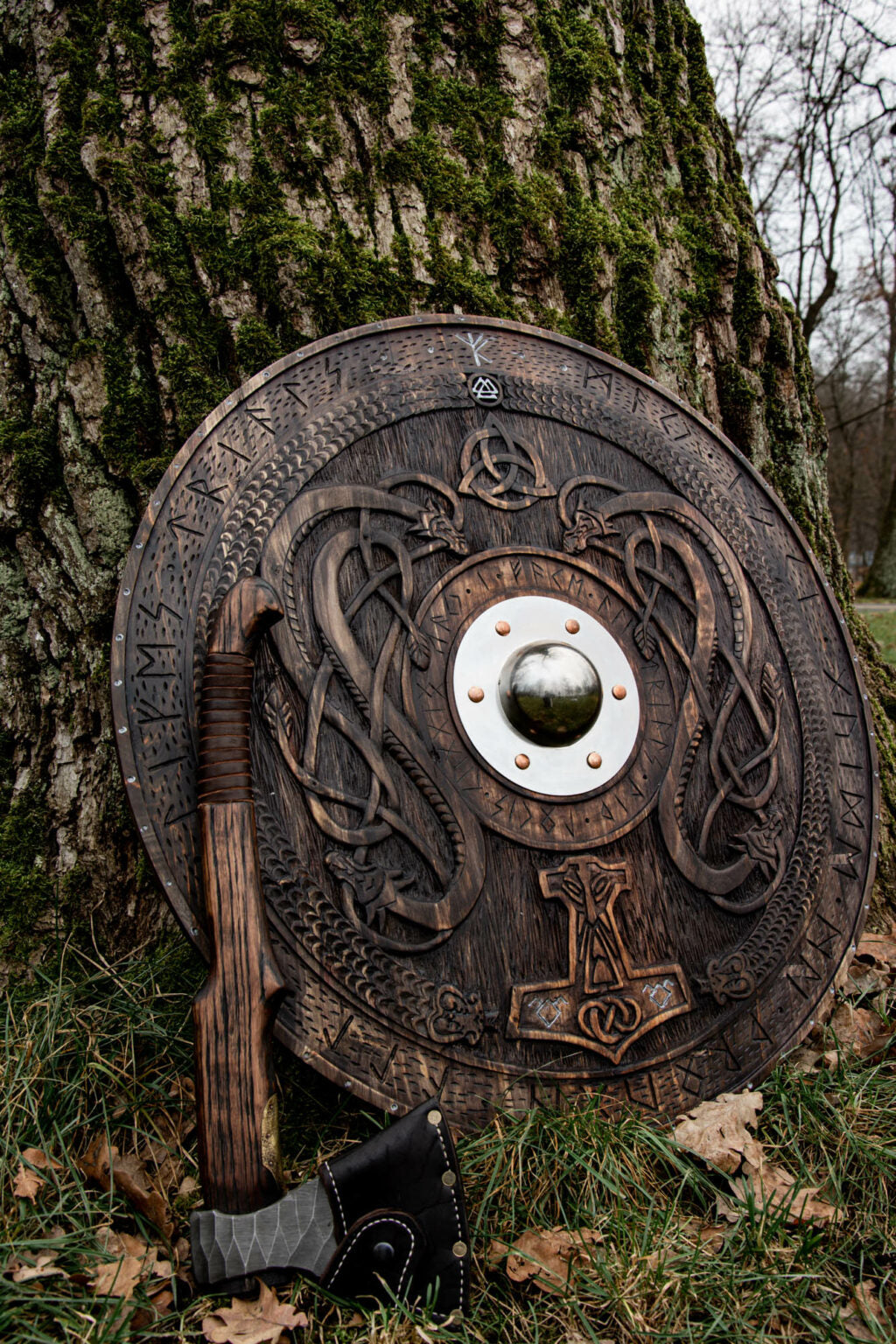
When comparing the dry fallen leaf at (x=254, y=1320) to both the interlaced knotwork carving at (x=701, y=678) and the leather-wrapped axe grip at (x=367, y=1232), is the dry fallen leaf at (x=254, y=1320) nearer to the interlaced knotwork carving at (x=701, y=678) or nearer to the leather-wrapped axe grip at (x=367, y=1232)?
the leather-wrapped axe grip at (x=367, y=1232)

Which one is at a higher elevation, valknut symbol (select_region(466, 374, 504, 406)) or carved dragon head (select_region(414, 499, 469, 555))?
valknut symbol (select_region(466, 374, 504, 406))

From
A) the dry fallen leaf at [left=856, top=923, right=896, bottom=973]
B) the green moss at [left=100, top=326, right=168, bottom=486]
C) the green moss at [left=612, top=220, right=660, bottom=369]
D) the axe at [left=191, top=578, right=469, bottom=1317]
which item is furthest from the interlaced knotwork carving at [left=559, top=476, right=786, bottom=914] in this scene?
the green moss at [left=100, top=326, right=168, bottom=486]

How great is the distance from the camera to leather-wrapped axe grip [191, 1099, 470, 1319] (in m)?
1.21

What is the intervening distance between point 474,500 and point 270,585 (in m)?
0.49

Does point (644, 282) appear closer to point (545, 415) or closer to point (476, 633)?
point (545, 415)

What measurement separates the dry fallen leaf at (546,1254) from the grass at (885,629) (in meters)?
5.24

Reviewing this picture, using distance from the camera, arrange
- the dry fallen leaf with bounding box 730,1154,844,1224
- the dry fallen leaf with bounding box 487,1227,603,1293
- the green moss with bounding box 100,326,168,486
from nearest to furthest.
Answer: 1. the dry fallen leaf with bounding box 487,1227,603,1293
2. the dry fallen leaf with bounding box 730,1154,844,1224
3. the green moss with bounding box 100,326,168,486

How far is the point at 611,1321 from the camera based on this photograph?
1.22 metres

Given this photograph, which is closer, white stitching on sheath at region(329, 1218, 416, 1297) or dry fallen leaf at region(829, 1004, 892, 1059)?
white stitching on sheath at region(329, 1218, 416, 1297)

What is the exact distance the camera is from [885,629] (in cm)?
868

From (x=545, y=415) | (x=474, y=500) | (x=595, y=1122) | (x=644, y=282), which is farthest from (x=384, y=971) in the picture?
(x=644, y=282)

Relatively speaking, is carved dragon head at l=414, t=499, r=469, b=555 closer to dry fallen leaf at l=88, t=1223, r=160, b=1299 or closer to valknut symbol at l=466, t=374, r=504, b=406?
valknut symbol at l=466, t=374, r=504, b=406

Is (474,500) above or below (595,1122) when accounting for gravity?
above

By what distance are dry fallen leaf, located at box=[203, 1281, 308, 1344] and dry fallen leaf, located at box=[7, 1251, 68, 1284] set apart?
0.72 feet
